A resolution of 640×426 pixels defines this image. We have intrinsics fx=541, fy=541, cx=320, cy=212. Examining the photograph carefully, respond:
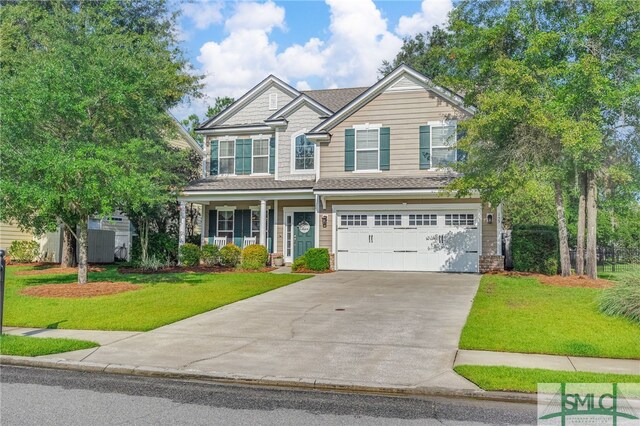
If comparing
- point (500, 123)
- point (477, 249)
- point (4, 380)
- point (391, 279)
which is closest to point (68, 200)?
point (4, 380)

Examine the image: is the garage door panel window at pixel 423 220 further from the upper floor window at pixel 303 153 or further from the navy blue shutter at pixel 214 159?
the navy blue shutter at pixel 214 159

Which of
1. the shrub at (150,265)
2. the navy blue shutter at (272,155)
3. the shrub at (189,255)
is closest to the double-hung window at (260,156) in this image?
the navy blue shutter at (272,155)

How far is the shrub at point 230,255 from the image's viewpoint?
2100cm

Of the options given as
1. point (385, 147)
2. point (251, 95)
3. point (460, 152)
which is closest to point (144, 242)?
point (251, 95)

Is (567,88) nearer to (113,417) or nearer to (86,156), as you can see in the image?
(86,156)

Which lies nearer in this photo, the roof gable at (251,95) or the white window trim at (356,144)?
the white window trim at (356,144)

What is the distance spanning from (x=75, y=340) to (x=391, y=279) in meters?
10.6

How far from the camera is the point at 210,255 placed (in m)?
21.4

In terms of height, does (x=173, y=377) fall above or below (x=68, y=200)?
below

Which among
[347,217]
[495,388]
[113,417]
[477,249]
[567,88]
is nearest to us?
[113,417]

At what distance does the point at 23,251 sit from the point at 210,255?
9301mm

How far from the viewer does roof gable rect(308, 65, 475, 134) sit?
19.7 metres

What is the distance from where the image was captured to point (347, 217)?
68.4 feet

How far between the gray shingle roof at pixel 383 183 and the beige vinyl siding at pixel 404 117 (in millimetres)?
380
